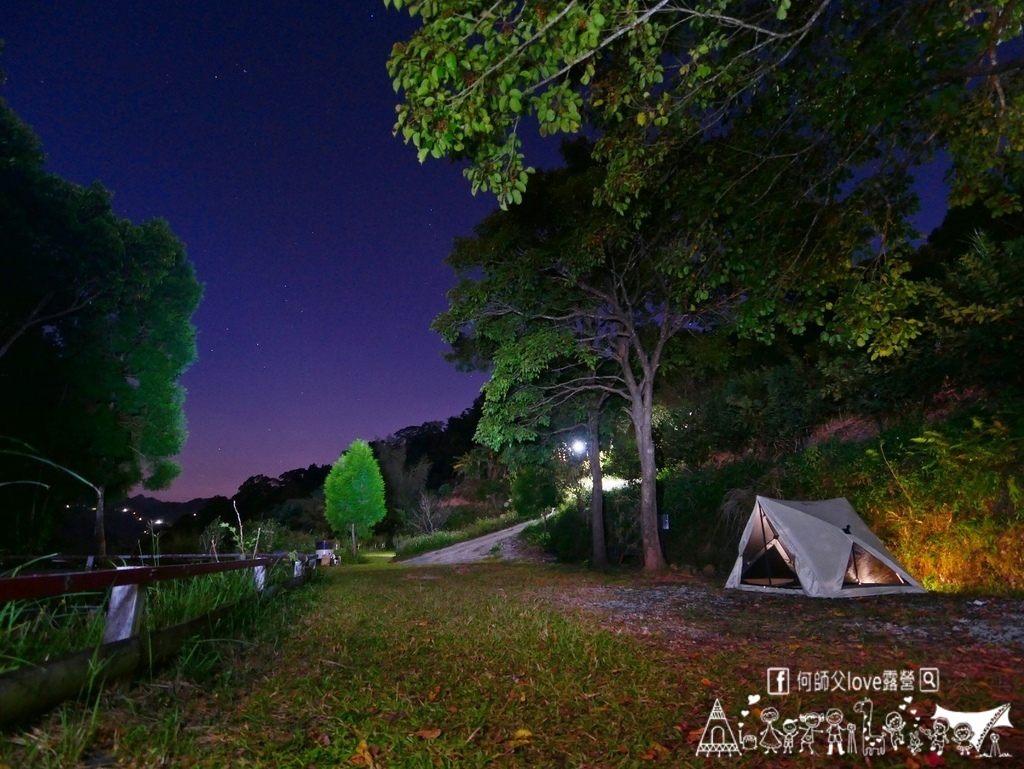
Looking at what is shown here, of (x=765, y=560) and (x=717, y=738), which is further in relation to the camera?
(x=765, y=560)

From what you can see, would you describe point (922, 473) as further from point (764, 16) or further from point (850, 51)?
point (764, 16)

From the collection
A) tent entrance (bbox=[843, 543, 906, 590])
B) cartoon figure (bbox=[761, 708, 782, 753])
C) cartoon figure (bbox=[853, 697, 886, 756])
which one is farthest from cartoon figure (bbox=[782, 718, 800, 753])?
tent entrance (bbox=[843, 543, 906, 590])

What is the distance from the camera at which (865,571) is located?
9.98 m

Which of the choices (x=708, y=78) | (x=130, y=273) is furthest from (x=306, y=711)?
(x=130, y=273)

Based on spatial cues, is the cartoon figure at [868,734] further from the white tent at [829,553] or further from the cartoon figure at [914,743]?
the white tent at [829,553]

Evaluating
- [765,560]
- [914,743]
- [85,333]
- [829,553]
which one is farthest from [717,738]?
[85,333]

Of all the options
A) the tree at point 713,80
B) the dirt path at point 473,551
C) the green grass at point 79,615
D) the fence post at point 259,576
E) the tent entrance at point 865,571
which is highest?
the tree at point 713,80

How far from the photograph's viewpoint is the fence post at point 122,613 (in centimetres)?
386

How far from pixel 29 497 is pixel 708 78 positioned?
74.6 feet

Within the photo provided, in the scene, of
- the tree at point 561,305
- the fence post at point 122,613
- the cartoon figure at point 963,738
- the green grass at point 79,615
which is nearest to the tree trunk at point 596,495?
the tree at point 561,305

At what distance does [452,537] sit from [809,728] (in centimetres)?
2739

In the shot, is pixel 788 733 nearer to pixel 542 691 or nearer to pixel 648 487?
pixel 542 691

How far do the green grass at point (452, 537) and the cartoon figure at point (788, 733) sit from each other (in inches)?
1029

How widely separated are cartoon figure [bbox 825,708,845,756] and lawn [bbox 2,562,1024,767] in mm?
33
